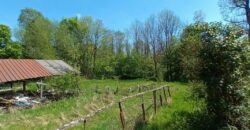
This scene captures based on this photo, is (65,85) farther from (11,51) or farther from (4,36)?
(4,36)

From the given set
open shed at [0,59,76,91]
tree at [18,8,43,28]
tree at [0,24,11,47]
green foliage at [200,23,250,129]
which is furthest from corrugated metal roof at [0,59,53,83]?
tree at [18,8,43,28]

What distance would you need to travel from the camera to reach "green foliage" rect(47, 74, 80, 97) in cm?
2514

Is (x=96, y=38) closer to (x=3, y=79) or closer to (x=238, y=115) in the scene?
(x=3, y=79)

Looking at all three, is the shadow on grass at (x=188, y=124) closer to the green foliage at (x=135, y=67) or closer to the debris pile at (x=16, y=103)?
the debris pile at (x=16, y=103)

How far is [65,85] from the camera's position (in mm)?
25172

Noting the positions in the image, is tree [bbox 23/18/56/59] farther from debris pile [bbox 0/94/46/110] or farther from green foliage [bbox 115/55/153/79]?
debris pile [bbox 0/94/46/110]

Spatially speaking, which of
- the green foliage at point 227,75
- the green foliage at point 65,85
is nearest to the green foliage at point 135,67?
the green foliage at point 65,85

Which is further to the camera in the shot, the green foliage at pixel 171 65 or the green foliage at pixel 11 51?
the green foliage at pixel 11 51

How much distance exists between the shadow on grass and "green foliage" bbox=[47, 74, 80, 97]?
15.2 m

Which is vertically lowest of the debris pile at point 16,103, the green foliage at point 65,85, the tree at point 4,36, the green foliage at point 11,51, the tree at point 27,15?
the debris pile at point 16,103

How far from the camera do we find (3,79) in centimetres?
1998

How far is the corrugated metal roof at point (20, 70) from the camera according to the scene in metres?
→ 21.1

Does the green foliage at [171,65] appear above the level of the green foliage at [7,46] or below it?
below

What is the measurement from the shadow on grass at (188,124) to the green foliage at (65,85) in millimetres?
15179
